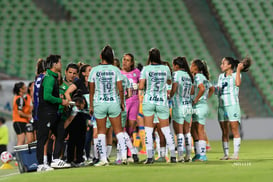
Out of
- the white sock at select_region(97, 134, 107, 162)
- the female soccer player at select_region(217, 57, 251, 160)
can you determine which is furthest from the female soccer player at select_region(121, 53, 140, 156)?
the female soccer player at select_region(217, 57, 251, 160)

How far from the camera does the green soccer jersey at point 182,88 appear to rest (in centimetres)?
1095

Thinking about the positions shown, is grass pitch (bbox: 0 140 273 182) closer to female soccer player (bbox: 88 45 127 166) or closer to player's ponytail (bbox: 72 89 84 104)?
female soccer player (bbox: 88 45 127 166)

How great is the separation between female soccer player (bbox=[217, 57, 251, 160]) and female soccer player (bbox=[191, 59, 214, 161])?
30 cm

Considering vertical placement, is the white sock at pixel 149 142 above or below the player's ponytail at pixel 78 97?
below

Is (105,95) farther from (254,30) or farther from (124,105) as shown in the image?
(254,30)

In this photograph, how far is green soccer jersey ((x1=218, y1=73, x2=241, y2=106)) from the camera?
11.4m

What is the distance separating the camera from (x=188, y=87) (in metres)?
11.1

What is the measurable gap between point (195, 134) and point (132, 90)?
4.73ft

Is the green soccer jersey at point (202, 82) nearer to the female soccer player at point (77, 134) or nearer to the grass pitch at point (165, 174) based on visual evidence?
the female soccer player at point (77, 134)

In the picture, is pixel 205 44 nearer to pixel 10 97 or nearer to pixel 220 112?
pixel 10 97

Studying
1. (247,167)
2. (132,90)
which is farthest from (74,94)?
(247,167)

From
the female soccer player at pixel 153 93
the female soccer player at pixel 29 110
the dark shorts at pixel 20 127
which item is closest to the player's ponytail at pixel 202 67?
the female soccer player at pixel 153 93

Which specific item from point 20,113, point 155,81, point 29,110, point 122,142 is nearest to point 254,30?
point 29,110

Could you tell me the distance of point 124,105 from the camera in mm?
10383
